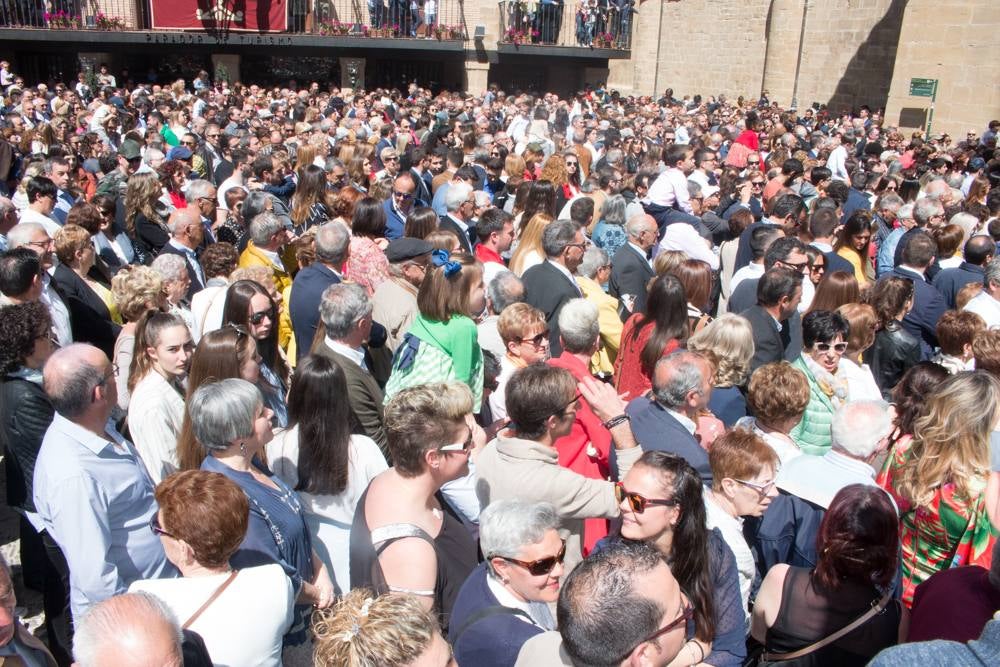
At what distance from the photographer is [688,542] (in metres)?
2.66

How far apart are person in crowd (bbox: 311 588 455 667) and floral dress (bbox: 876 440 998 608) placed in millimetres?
2025

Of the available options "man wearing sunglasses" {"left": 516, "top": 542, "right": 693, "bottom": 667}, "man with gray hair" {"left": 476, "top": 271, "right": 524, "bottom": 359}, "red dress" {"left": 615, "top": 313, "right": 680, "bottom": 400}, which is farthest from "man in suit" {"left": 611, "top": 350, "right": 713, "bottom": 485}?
"man with gray hair" {"left": 476, "top": 271, "right": 524, "bottom": 359}

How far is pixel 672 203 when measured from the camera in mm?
8250

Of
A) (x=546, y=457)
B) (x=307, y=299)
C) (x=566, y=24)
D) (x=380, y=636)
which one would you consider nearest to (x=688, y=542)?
(x=546, y=457)

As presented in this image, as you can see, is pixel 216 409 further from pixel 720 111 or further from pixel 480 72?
pixel 480 72

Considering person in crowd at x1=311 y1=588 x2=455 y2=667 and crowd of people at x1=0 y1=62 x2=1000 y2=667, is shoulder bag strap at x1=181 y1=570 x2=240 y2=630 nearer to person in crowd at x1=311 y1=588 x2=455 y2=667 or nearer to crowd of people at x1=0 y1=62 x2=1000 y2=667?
crowd of people at x1=0 y1=62 x2=1000 y2=667

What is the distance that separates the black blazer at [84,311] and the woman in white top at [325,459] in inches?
85.4

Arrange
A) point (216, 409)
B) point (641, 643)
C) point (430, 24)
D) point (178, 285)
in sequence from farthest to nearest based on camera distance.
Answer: point (430, 24) → point (178, 285) → point (216, 409) → point (641, 643)

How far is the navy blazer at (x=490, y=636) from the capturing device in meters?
2.31

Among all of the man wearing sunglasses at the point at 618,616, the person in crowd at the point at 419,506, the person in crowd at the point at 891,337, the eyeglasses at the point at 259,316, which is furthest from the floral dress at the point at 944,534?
Answer: the eyeglasses at the point at 259,316

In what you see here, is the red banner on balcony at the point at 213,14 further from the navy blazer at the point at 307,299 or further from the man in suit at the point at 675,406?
the man in suit at the point at 675,406

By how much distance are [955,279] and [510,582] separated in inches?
214

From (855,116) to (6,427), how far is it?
21.9 m

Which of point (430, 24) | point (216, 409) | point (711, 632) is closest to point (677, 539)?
point (711, 632)
